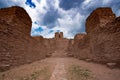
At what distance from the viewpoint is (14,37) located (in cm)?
699

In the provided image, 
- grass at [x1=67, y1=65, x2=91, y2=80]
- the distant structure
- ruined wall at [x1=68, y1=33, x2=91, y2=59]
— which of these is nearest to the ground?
grass at [x1=67, y1=65, x2=91, y2=80]

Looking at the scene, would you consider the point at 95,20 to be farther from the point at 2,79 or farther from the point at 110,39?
the point at 2,79

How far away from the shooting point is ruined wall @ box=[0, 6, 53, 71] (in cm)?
596

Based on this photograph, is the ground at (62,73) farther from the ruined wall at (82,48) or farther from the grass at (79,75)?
the ruined wall at (82,48)

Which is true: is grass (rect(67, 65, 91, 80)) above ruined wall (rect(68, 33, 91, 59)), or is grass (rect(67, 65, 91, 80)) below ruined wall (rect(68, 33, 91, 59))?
below

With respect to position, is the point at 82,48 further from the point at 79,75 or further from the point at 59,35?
the point at 59,35

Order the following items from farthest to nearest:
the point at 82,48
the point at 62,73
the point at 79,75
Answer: the point at 82,48 → the point at 62,73 → the point at 79,75

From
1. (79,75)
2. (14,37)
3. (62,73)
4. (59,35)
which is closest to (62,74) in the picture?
(62,73)

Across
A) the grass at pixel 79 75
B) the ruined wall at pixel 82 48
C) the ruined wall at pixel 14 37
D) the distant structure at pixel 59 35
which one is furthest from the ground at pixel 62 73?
the distant structure at pixel 59 35

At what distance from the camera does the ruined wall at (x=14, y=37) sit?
5965 mm

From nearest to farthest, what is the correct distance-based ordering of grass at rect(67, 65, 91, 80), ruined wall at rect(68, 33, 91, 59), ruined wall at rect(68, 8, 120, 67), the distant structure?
grass at rect(67, 65, 91, 80) < ruined wall at rect(68, 8, 120, 67) < ruined wall at rect(68, 33, 91, 59) < the distant structure

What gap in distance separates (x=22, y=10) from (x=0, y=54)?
4.53 meters

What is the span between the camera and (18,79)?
15.3ft

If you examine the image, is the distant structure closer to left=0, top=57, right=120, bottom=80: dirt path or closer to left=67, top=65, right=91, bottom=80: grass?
left=0, top=57, right=120, bottom=80: dirt path
